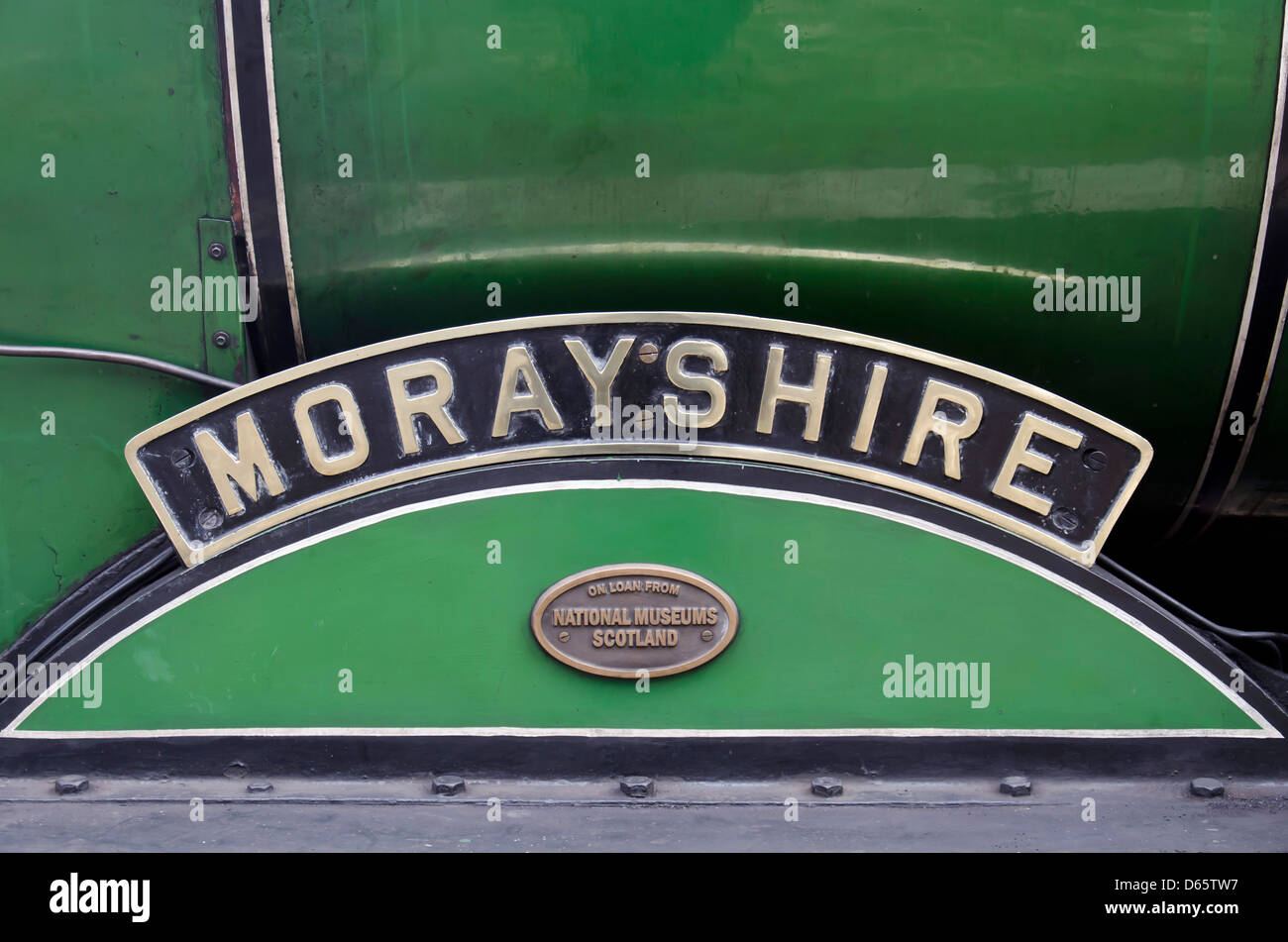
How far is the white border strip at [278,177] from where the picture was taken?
185cm

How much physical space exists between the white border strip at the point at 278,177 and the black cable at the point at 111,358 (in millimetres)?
148

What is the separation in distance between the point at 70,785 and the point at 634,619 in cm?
83

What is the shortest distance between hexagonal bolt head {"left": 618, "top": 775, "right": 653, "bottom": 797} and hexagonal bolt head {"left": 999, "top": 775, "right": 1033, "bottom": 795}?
1.59 feet

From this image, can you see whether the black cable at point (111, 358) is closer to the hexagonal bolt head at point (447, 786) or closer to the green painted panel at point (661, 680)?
the green painted panel at point (661, 680)

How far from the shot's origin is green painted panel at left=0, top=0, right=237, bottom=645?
6.21 ft

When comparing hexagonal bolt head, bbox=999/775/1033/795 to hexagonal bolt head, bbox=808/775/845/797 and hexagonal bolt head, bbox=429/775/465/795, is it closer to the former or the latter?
hexagonal bolt head, bbox=808/775/845/797

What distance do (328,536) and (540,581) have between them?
307 mm

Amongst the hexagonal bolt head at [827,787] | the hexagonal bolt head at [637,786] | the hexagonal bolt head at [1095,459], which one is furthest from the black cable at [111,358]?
the hexagonal bolt head at [1095,459]

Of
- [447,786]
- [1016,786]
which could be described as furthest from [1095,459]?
[447,786]

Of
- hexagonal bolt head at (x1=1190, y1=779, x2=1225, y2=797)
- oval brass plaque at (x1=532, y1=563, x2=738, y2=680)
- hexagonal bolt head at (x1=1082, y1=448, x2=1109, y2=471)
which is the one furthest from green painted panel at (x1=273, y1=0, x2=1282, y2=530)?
hexagonal bolt head at (x1=1190, y1=779, x2=1225, y2=797)

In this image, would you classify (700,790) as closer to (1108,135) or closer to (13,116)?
(1108,135)

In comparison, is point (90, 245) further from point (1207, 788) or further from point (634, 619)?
point (1207, 788)

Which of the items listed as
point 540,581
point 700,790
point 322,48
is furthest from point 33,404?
point 700,790

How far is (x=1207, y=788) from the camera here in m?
1.67
